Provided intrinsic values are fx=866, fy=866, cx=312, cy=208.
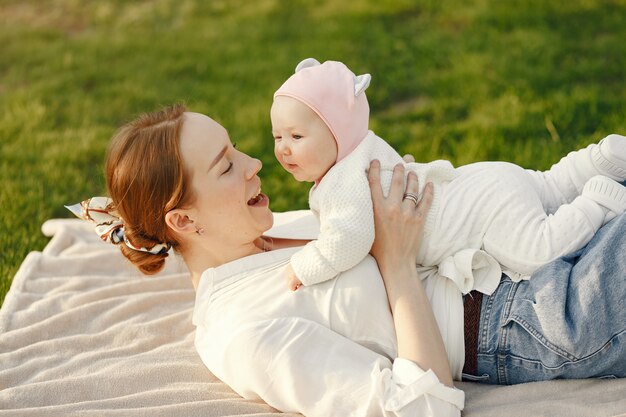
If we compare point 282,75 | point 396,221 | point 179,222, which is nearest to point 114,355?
point 179,222

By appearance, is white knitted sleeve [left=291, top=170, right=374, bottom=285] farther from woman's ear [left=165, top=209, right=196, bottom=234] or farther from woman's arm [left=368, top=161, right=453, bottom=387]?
woman's ear [left=165, top=209, right=196, bottom=234]

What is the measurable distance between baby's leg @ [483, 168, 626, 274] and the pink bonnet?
59 centimetres

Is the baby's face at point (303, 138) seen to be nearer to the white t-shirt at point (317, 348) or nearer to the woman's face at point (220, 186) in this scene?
the woman's face at point (220, 186)

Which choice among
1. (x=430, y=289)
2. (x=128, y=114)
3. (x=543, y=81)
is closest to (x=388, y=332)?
(x=430, y=289)

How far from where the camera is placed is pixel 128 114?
651 centimetres

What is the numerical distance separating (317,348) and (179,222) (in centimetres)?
75

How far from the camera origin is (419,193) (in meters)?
3.19

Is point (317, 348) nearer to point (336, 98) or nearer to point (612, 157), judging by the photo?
point (336, 98)

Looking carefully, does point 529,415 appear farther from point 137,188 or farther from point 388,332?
point 137,188

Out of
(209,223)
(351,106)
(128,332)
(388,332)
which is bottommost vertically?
(128,332)

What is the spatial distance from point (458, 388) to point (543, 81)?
3.44 metres

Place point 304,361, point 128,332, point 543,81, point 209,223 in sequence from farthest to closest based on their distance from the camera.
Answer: point 543,81 → point 128,332 → point 209,223 → point 304,361

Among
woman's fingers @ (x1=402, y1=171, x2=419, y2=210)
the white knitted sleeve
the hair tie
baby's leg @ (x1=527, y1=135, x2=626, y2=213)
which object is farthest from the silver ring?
the hair tie

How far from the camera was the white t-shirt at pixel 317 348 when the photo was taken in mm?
2750
